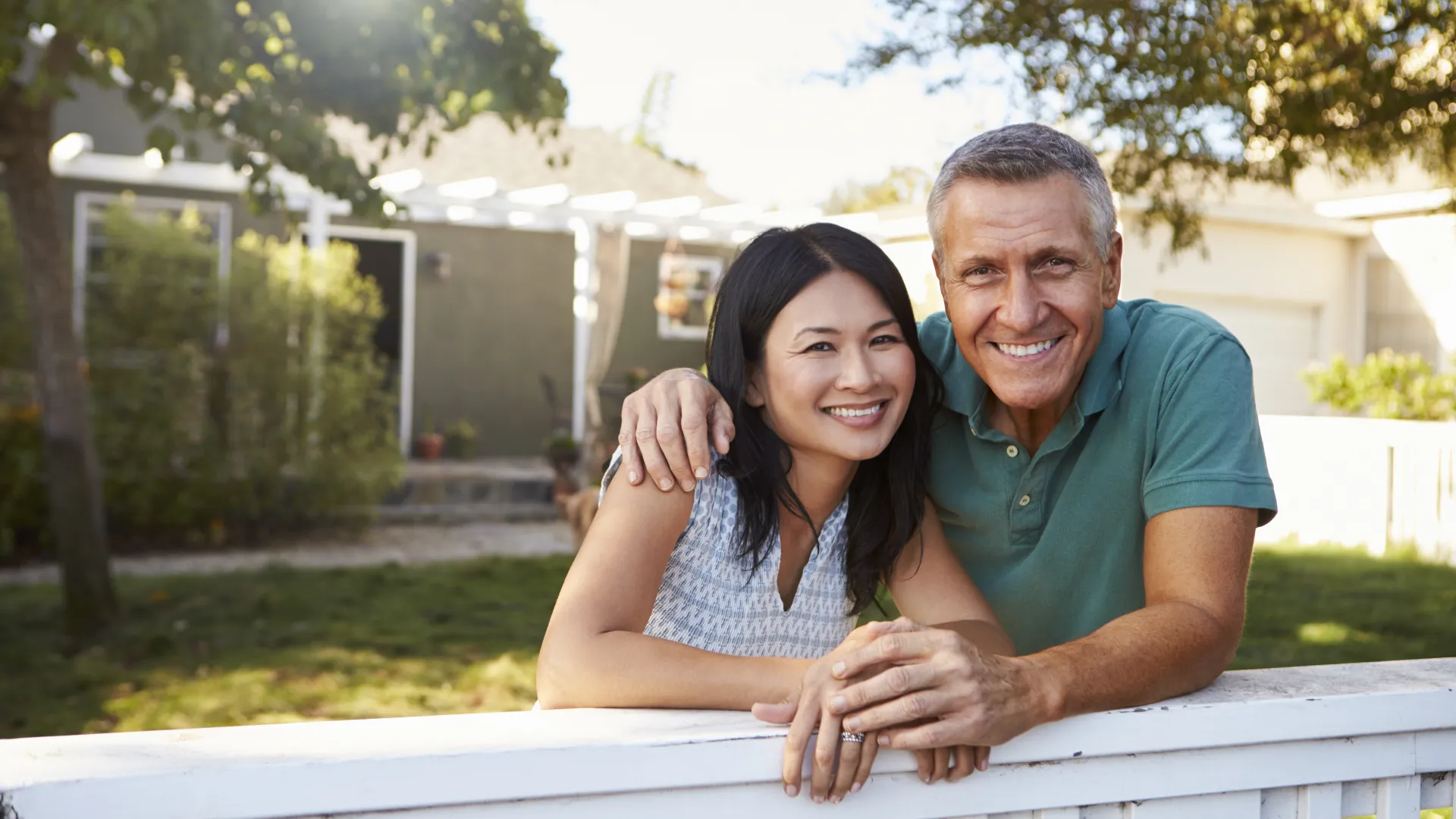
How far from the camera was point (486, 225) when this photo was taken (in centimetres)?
1602

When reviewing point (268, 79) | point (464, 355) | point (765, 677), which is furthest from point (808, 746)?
point (464, 355)

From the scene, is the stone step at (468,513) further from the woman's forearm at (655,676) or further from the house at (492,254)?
the woman's forearm at (655,676)

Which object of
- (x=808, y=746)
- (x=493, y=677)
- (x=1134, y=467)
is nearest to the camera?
(x=808, y=746)

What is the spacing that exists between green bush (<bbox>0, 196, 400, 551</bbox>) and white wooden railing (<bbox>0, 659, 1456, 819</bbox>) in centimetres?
916

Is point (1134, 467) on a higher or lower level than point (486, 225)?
lower

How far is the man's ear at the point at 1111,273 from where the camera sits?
226cm

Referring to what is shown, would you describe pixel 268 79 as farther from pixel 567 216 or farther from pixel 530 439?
pixel 530 439

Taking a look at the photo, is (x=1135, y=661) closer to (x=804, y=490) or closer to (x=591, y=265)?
(x=804, y=490)

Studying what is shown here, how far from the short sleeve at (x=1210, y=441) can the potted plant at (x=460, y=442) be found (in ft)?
45.0

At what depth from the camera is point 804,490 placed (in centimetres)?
234

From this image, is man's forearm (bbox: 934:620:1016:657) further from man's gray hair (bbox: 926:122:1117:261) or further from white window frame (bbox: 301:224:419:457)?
white window frame (bbox: 301:224:419:457)

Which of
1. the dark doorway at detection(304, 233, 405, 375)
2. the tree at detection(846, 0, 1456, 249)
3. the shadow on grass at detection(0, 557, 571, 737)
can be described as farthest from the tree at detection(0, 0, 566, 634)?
the dark doorway at detection(304, 233, 405, 375)

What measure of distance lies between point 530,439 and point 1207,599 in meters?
14.6

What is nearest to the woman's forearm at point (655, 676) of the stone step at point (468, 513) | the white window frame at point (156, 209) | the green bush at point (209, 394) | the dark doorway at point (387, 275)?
the green bush at point (209, 394)
